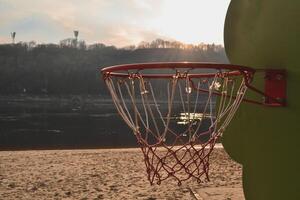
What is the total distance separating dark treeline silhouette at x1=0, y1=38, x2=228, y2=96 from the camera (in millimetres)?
130250

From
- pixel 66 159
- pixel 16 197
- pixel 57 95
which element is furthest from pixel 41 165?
pixel 57 95

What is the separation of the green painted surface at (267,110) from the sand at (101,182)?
2.90 meters

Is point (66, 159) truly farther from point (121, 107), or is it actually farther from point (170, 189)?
point (121, 107)

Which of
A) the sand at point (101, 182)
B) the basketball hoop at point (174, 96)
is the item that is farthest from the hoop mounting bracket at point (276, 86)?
the sand at point (101, 182)

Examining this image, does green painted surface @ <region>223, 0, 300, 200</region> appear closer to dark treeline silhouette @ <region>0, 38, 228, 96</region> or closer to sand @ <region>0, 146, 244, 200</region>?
sand @ <region>0, 146, 244, 200</region>

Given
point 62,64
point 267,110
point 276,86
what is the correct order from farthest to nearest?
1. point 62,64
2. point 267,110
3. point 276,86

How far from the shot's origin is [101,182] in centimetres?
1048

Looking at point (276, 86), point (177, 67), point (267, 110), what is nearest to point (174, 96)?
point (177, 67)

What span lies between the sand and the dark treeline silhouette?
104 m

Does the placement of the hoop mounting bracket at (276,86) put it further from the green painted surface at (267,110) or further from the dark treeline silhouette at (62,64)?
the dark treeline silhouette at (62,64)

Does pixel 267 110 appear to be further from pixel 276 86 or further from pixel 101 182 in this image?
pixel 101 182

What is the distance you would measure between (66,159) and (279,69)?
12323 mm

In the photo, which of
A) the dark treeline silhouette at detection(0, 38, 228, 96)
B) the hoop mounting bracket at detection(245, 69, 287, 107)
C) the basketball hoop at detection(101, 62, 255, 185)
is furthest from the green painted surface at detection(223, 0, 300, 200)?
the dark treeline silhouette at detection(0, 38, 228, 96)

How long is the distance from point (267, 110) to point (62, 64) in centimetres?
14420
